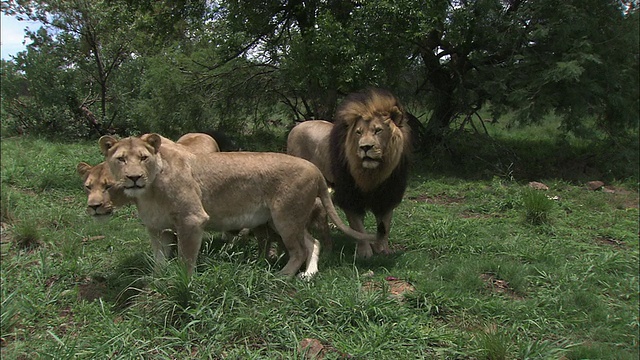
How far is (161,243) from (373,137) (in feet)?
7.04

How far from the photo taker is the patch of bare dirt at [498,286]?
427cm

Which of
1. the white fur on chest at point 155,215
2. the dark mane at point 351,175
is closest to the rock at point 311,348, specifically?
the white fur on chest at point 155,215

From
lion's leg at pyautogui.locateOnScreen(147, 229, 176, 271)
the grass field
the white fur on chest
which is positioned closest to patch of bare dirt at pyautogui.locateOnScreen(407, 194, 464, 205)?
the grass field

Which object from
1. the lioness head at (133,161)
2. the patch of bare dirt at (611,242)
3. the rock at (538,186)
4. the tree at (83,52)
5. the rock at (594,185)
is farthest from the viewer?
the tree at (83,52)

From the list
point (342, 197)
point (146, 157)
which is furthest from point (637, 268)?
point (146, 157)

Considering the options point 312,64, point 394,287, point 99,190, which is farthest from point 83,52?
point 394,287

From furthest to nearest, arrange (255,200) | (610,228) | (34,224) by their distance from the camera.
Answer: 1. (610,228)
2. (34,224)
3. (255,200)

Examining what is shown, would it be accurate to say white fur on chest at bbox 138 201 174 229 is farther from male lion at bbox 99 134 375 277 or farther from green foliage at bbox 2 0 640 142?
green foliage at bbox 2 0 640 142

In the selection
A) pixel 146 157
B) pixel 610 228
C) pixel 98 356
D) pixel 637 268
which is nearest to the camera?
pixel 98 356

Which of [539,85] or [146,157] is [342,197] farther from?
[539,85]

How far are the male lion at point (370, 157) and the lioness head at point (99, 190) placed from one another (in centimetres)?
225

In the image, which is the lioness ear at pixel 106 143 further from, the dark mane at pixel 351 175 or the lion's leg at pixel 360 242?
the lion's leg at pixel 360 242

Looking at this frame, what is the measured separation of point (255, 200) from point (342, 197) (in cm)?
131

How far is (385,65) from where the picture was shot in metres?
9.30
